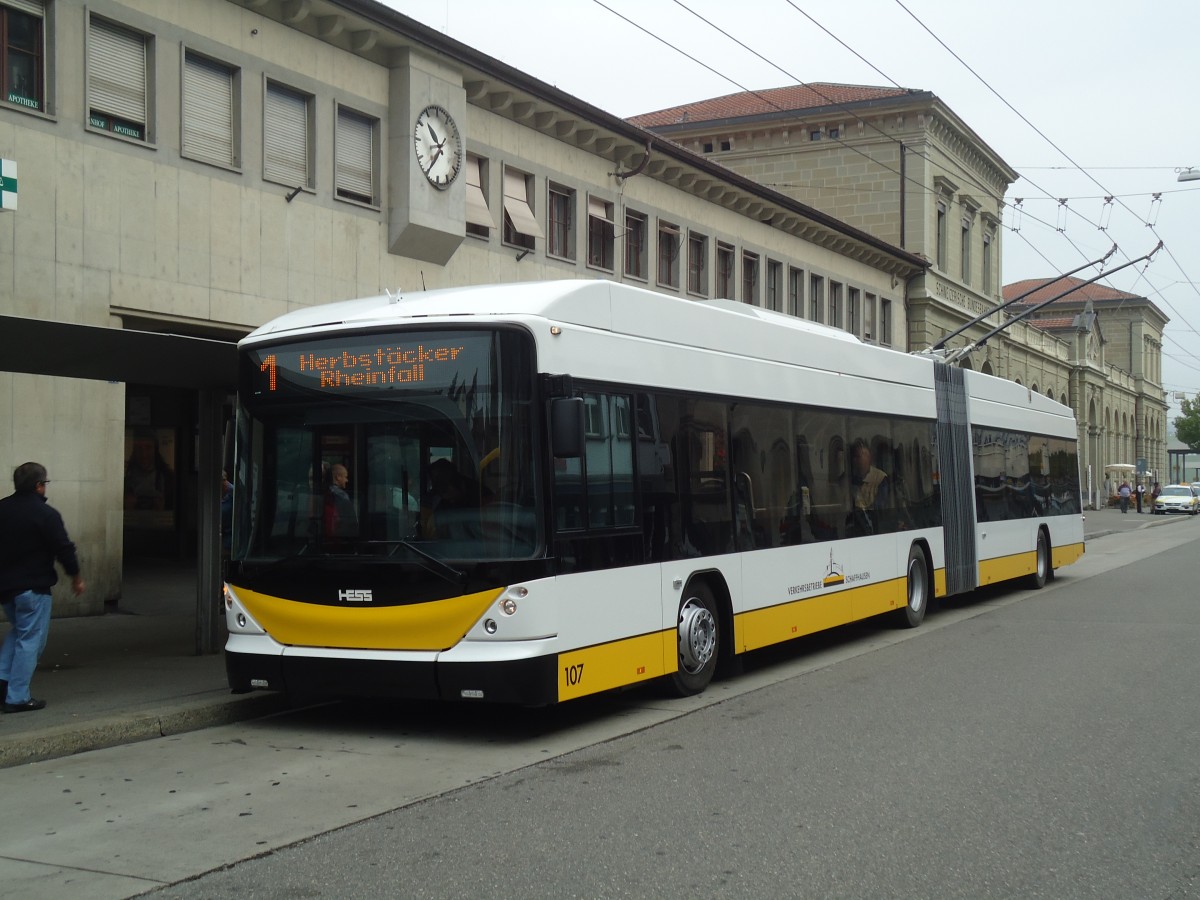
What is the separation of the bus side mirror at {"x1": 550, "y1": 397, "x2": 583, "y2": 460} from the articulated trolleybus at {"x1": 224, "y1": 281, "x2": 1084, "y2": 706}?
2 centimetres

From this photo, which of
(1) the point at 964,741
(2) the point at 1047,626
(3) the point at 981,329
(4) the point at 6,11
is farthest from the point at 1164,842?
(3) the point at 981,329

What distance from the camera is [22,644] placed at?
9.05 metres

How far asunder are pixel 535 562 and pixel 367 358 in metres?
1.76

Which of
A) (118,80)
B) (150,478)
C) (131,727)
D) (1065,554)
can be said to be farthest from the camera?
(150,478)

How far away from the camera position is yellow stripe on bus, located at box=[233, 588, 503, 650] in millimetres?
8297

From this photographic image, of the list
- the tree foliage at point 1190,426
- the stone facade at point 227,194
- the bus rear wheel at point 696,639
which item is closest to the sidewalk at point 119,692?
the stone facade at point 227,194

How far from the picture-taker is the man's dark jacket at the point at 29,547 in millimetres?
8984

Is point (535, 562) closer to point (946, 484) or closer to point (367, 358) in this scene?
point (367, 358)

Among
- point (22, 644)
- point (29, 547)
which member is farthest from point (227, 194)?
point (22, 644)

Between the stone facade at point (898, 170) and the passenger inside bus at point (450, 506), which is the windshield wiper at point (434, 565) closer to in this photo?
the passenger inside bus at point (450, 506)

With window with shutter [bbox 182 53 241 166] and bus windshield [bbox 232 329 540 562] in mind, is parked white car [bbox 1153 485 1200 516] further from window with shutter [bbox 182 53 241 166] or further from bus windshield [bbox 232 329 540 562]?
bus windshield [bbox 232 329 540 562]

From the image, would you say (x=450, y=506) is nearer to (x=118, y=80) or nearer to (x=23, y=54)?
(x=23, y=54)

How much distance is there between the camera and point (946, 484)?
1656cm

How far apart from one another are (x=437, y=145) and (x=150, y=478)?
7536 mm
